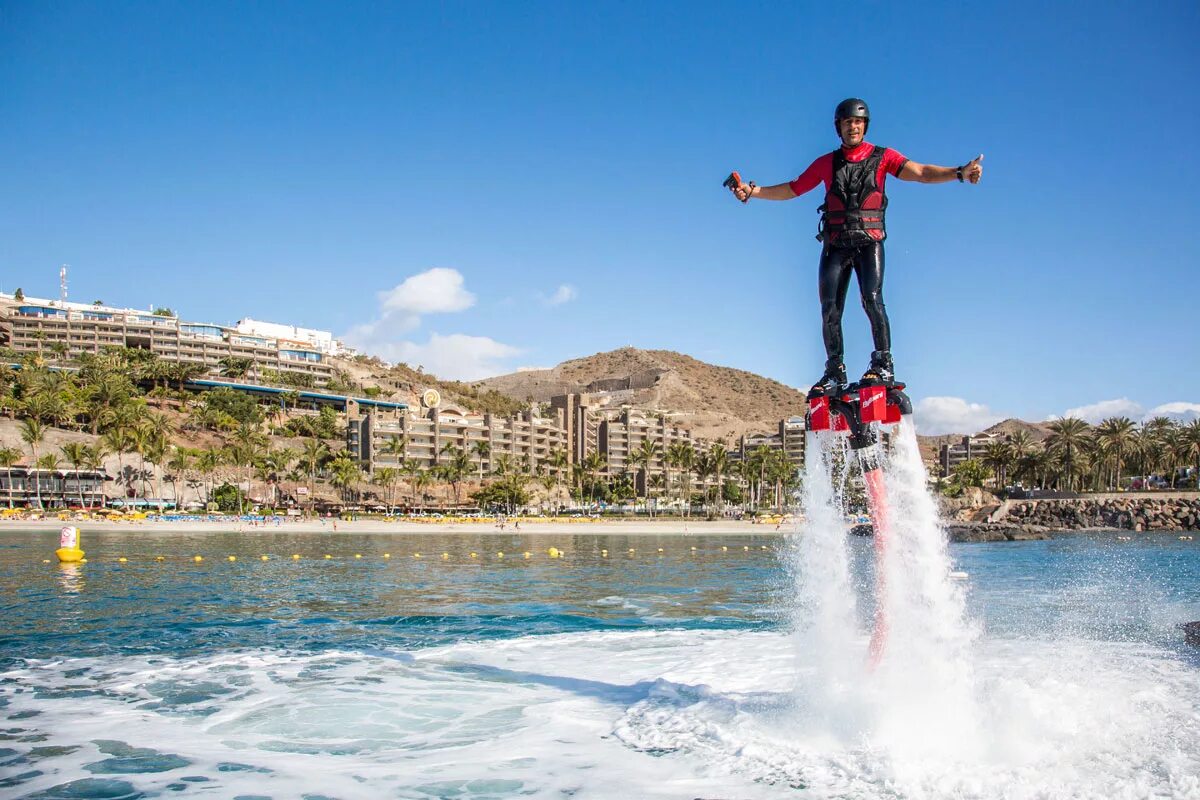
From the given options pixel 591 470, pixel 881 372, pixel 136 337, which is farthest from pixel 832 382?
pixel 136 337

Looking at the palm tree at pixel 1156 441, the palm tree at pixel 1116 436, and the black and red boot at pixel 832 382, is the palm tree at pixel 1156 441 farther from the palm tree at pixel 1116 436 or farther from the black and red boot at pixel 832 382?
the black and red boot at pixel 832 382

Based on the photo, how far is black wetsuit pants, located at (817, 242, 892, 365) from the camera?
9.87 metres

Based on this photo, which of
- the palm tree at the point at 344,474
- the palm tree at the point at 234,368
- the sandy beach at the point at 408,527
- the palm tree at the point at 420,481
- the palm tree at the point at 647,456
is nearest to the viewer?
the sandy beach at the point at 408,527

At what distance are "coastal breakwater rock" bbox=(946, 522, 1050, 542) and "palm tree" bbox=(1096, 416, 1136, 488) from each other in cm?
3496

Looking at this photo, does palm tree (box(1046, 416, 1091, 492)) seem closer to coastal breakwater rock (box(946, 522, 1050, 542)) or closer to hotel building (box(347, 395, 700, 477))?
coastal breakwater rock (box(946, 522, 1050, 542))

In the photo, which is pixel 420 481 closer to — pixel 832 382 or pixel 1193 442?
pixel 1193 442

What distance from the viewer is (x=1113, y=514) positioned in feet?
352

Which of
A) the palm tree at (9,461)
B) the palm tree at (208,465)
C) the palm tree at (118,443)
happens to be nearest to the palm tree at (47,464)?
the palm tree at (9,461)

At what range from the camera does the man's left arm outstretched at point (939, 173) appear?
9.33m

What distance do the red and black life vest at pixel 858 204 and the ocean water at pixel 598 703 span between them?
3.61 meters

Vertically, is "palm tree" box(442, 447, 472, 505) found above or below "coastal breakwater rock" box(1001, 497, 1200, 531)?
above

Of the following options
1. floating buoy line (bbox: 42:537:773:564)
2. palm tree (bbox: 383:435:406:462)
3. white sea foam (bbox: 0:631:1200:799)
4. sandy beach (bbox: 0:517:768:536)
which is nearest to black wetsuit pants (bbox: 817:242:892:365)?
white sea foam (bbox: 0:631:1200:799)

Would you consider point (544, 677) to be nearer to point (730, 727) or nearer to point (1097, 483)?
point (730, 727)

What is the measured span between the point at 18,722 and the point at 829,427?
36.1 feet
